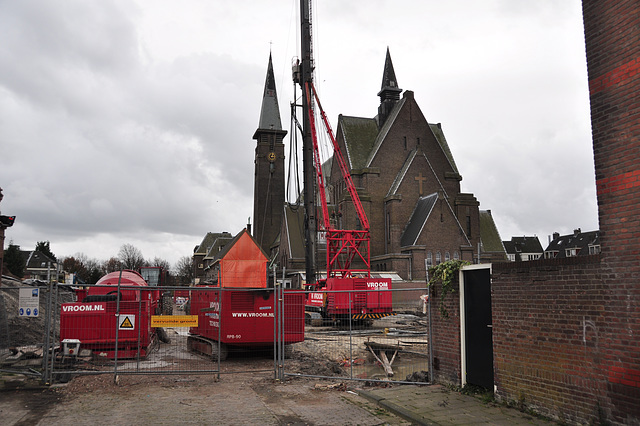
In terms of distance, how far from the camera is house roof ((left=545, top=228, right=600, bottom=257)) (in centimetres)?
8353

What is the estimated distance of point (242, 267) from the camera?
45.0ft

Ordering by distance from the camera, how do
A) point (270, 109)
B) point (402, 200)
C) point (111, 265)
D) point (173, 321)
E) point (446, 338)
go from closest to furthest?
point (446, 338), point (173, 321), point (402, 200), point (270, 109), point (111, 265)

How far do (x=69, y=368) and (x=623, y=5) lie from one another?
12.7 m

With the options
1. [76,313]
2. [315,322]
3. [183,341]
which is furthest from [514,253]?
[76,313]

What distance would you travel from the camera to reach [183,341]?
762 inches

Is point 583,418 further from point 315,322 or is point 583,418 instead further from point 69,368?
point 315,322

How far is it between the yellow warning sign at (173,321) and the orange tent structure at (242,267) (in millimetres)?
2271

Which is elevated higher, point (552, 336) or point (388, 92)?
point (388, 92)

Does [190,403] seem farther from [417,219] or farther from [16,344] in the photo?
[417,219]

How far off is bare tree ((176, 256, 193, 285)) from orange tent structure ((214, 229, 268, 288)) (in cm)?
8921

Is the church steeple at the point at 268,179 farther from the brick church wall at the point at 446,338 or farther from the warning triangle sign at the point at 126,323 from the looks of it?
the brick church wall at the point at 446,338

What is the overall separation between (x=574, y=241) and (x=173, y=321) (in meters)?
90.4

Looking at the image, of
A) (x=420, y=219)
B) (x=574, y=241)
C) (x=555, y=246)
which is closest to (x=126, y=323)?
(x=420, y=219)

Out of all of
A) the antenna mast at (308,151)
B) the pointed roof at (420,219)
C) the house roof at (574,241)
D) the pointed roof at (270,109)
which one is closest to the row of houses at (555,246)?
the house roof at (574,241)
